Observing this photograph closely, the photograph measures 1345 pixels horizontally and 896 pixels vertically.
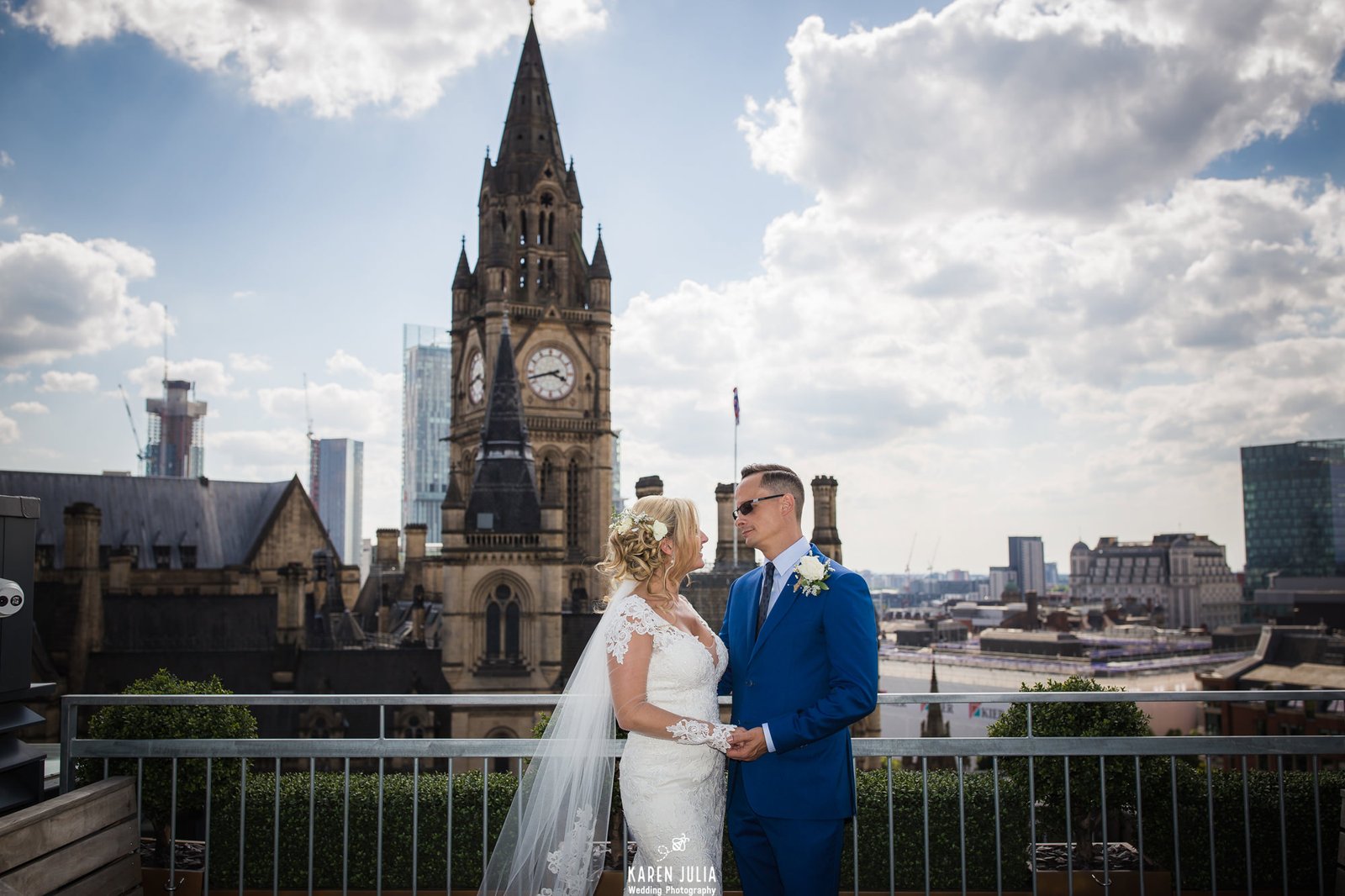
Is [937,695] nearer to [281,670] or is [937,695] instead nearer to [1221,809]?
[1221,809]

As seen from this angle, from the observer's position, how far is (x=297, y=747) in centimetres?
619

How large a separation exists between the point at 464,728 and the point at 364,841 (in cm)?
2384

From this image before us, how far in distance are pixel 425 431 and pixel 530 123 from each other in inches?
3832

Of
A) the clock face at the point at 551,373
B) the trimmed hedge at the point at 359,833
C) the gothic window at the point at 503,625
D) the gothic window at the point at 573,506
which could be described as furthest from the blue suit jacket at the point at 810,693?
the clock face at the point at 551,373

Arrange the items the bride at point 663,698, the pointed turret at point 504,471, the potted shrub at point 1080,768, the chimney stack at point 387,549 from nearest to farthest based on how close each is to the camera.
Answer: the bride at point 663,698
the potted shrub at point 1080,768
the pointed turret at point 504,471
the chimney stack at point 387,549

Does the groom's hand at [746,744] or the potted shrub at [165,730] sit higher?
the groom's hand at [746,744]

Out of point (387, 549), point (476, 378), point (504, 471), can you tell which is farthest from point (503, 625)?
point (387, 549)

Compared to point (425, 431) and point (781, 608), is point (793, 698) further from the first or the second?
point (425, 431)

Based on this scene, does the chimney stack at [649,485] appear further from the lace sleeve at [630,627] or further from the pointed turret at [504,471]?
the lace sleeve at [630,627]

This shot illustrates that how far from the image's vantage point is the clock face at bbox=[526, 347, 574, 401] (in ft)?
183

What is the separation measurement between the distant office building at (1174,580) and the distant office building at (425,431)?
105532 mm

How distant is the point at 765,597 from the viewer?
5.09m

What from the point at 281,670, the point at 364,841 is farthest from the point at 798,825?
the point at 281,670

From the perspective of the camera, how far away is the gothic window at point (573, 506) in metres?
55.0
